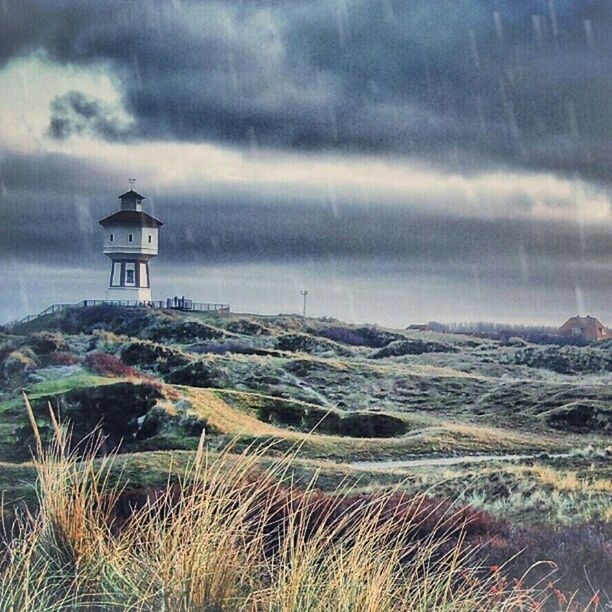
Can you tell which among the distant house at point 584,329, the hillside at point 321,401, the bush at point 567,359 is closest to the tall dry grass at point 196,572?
the hillside at point 321,401

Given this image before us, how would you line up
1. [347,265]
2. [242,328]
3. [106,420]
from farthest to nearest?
[347,265] < [242,328] < [106,420]

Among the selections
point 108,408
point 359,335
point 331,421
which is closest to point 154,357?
point 108,408

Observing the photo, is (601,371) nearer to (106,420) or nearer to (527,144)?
(527,144)

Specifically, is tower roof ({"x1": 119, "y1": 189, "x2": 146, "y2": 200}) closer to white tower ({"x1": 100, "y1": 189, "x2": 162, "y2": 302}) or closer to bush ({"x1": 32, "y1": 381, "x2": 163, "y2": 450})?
white tower ({"x1": 100, "y1": 189, "x2": 162, "y2": 302})

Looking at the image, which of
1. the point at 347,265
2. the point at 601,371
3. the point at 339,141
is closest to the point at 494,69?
the point at 339,141

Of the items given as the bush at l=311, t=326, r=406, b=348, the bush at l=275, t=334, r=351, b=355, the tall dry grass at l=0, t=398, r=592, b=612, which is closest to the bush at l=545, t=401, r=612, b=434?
the bush at l=311, t=326, r=406, b=348

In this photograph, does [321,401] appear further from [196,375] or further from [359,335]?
[196,375]
